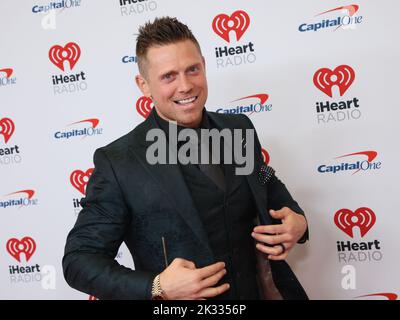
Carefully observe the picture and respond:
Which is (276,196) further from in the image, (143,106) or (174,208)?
(143,106)

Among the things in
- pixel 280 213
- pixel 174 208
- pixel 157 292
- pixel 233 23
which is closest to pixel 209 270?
pixel 157 292

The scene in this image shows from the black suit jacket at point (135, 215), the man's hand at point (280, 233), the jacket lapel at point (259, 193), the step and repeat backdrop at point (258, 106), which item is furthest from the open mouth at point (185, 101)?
the step and repeat backdrop at point (258, 106)

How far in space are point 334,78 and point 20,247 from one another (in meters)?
2.17

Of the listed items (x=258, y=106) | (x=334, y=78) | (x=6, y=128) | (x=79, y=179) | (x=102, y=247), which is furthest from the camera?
(x=6, y=128)

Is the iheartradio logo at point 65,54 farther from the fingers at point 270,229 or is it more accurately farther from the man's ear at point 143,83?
the fingers at point 270,229

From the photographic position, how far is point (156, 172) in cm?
153

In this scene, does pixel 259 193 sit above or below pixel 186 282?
above

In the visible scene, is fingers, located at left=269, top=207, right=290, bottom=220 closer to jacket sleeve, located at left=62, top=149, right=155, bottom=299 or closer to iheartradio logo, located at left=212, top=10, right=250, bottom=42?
jacket sleeve, located at left=62, top=149, right=155, bottom=299

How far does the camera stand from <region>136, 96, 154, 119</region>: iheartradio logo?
8.48 feet

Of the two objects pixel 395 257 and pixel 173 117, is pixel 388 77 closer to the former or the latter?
pixel 395 257

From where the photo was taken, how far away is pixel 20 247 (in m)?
2.85

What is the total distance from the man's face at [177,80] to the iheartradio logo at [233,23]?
0.87m

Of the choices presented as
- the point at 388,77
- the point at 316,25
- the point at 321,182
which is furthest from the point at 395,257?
the point at 316,25

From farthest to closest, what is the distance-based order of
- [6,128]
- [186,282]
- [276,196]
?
[6,128] → [276,196] → [186,282]
